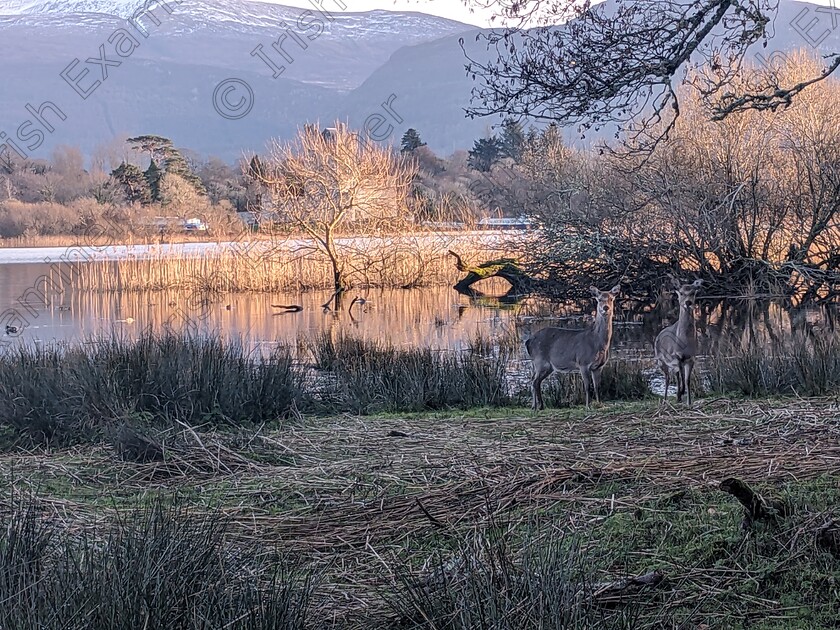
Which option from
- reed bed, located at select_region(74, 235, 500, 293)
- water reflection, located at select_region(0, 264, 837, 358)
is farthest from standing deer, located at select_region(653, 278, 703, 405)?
reed bed, located at select_region(74, 235, 500, 293)

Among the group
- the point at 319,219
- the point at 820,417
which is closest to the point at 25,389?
the point at 820,417

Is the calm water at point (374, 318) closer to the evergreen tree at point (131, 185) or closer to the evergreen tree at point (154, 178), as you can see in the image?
the evergreen tree at point (131, 185)

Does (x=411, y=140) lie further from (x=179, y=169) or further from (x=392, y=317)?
(x=392, y=317)

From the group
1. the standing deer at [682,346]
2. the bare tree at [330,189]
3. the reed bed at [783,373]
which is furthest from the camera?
the bare tree at [330,189]

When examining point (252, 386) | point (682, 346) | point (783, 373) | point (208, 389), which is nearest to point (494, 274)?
point (682, 346)

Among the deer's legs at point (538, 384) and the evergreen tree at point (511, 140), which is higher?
the evergreen tree at point (511, 140)

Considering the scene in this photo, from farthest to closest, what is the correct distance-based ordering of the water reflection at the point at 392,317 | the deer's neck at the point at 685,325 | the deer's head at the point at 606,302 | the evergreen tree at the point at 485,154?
the evergreen tree at the point at 485,154, the water reflection at the point at 392,317, the deer's head at the point at 606,302, the deer's neck at the point at 685,325

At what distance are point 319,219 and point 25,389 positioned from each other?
2096 cm

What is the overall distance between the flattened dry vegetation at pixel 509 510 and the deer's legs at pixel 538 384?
6.97ft

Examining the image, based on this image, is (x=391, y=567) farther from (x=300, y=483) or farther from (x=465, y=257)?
(x=465, y=257)

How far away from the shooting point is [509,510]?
4781 mm

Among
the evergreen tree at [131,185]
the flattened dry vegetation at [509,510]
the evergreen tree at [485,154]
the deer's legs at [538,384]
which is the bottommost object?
the deer's legs at [538,384]

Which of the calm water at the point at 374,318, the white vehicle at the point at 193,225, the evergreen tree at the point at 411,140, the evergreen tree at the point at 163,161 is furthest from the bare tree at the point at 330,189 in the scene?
the evergreen tree at the point at 411,140

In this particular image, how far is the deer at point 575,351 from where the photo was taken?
→ 10.3 m
